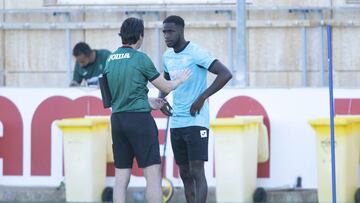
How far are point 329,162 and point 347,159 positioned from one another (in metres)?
0.20

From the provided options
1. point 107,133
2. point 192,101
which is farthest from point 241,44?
point 192,101

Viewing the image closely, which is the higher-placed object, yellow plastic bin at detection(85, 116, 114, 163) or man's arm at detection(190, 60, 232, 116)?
man's arm at detection(190, 60, 232, 116)

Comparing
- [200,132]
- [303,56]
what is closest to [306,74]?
[303,56]

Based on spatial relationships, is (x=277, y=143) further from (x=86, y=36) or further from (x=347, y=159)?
(x=86, y=36)

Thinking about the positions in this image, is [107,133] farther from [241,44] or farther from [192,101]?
[192,101]

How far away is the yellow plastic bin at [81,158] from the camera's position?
13.9 metres

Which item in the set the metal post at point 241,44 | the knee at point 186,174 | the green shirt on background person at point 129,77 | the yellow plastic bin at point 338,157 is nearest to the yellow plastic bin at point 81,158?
the metal post at point 241,44

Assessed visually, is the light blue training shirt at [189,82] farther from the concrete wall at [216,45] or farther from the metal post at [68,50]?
the metal post at [68,50]

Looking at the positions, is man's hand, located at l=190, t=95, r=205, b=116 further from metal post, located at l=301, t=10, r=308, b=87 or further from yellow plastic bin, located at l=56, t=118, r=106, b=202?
metal post, located at l=301, t=10, r=308, b=87

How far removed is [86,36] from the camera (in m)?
17.2

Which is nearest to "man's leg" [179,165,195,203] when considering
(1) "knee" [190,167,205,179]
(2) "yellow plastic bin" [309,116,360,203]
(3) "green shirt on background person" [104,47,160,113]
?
(1) "knee" [190,167,205,179]

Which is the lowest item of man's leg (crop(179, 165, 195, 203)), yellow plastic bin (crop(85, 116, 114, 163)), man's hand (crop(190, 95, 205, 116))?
man's leg (crop(179, 165, 195, 203))

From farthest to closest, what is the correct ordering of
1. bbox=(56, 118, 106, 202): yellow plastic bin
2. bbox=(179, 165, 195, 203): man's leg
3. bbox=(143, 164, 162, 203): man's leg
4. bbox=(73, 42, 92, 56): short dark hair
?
bbox=(73, 42, 92, 56): short dark hair → bbox=(56, 118, 106, 202): yellow plastic bin → bbox=(179, 165, 195, 203): man's leg → bbox=(143, 164, 162, 203): man's leg

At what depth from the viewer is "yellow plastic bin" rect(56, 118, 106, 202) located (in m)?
13.9
